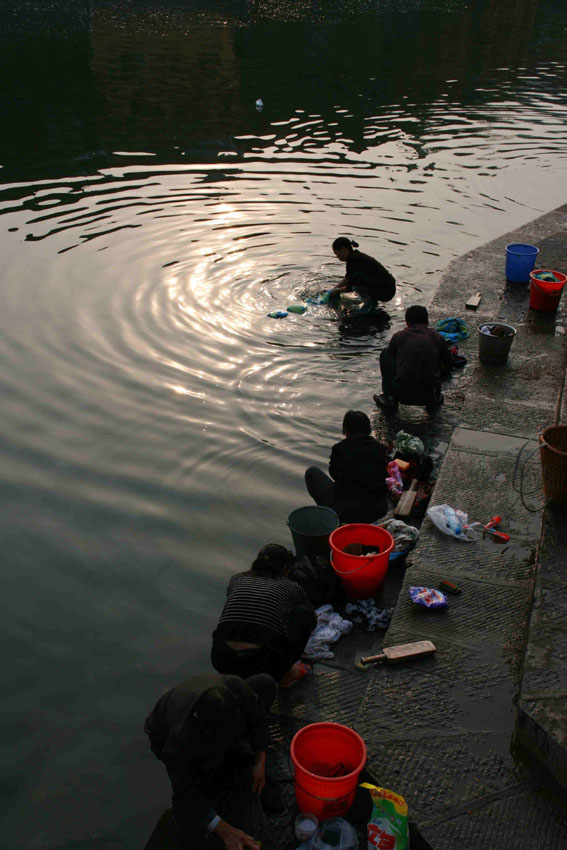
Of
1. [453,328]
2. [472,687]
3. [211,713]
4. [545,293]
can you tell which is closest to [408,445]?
[453,328]

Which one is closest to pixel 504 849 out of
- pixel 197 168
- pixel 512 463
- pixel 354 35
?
pixel 512 463

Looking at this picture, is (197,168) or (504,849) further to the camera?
(197,168)

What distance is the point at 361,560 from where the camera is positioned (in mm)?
5234

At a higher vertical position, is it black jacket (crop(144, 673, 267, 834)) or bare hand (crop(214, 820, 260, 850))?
black jacket (crop(144, 673, 267, 834))

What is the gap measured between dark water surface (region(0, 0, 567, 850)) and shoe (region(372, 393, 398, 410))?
0.39 m

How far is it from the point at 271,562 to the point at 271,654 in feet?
1.94

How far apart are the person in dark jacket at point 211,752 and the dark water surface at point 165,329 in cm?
67

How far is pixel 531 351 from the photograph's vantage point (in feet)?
29.3

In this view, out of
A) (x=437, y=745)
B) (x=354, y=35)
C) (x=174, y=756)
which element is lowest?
(x=437, y=745)

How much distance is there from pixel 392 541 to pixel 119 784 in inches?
95.8

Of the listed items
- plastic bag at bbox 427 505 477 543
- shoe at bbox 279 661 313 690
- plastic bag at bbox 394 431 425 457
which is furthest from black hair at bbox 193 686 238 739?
plastic bag at bbox 394 431 425 457

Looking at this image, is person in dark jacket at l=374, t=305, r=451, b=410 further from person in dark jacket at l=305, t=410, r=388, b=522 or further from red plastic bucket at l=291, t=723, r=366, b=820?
red plastic bucket at l=291, t=723, r=366, b=820

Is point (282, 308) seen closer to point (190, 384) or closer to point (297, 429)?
point (190, 384)

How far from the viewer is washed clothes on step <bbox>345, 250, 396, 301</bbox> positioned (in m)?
10.7
